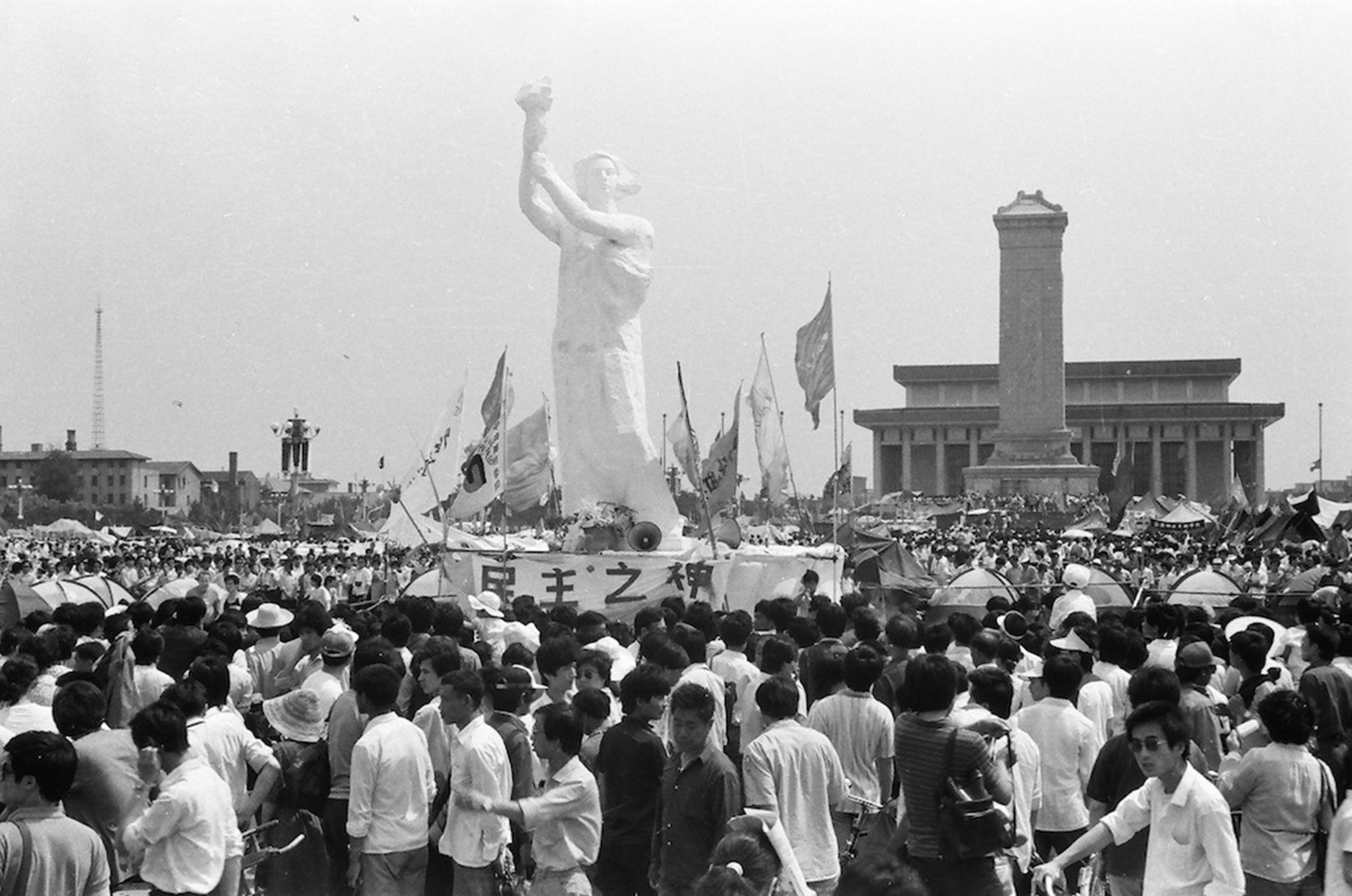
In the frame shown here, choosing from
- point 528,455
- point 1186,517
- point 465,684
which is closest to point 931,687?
point 465,684

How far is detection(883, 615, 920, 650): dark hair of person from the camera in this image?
29.0 ft

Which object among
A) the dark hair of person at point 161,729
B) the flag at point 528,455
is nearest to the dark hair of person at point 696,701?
the dark hair of person at point 161,729

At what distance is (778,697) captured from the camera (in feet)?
21.4

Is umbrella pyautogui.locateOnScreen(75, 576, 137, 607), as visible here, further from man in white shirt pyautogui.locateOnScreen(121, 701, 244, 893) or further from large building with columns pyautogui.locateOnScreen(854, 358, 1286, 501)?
large building with columns pyautogui.locateOnScreen(854, 358, 1286, 501)

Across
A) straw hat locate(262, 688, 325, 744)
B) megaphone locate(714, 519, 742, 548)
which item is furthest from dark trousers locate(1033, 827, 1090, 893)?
megaphone locate(714, 519, 742, 548)

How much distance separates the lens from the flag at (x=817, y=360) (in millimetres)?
20047

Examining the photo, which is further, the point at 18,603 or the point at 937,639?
the point at 18,603

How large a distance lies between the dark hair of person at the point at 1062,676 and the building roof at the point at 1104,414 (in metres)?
101

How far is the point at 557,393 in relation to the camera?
23.1m

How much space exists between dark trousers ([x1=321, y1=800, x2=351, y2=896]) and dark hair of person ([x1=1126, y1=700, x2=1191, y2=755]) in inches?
133

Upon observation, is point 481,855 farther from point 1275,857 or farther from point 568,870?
point 1275,857

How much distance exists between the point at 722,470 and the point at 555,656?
1272 cm

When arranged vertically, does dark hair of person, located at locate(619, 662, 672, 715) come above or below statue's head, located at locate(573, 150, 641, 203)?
below

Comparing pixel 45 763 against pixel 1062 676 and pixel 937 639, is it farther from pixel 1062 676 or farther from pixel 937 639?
pixel 937 639
